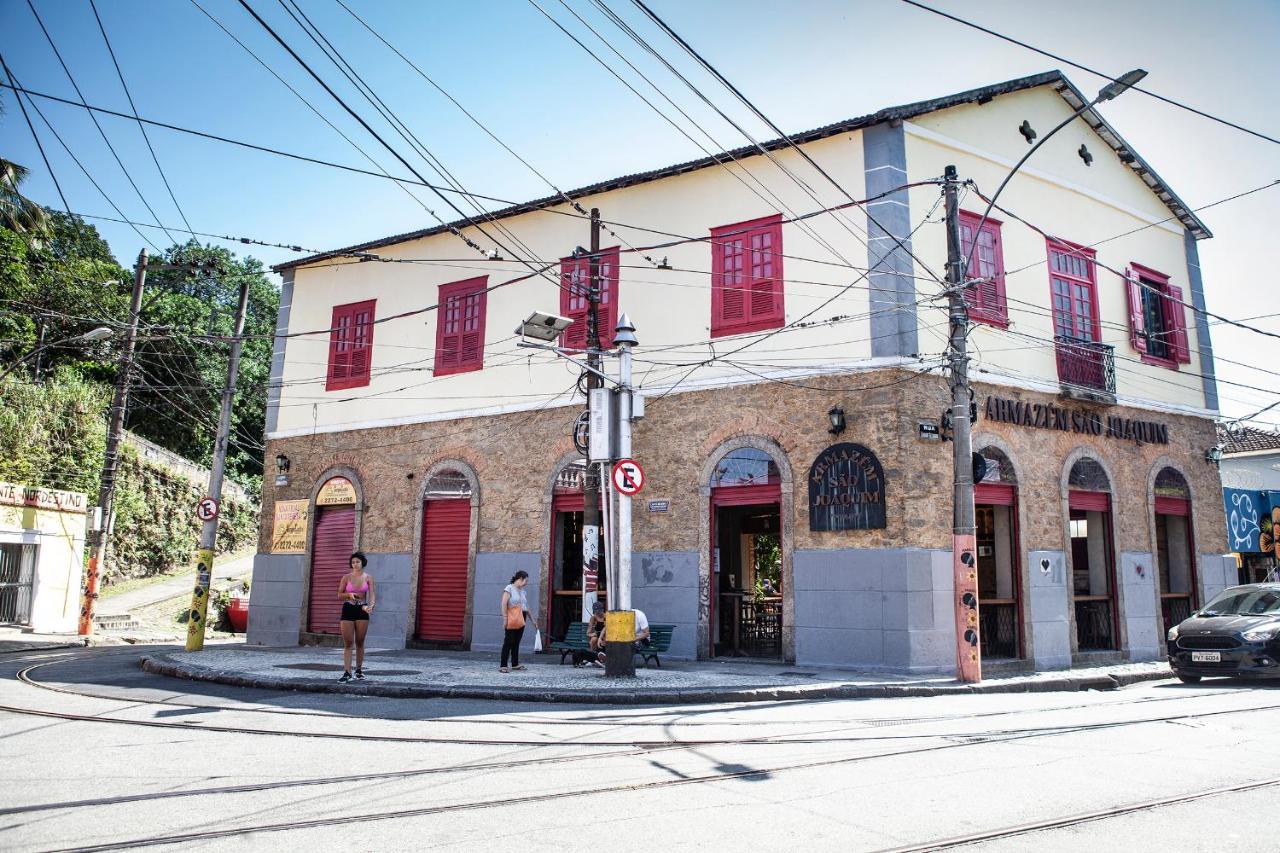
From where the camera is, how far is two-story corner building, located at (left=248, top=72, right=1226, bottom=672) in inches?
616

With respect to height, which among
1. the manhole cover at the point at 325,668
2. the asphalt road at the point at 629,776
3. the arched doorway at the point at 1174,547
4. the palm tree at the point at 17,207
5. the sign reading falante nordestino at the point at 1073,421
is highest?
the palm tree at the point at 17,207

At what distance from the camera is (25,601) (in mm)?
25656

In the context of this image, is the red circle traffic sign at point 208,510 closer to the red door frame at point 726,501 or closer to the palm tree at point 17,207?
the red door frame at point 726,501

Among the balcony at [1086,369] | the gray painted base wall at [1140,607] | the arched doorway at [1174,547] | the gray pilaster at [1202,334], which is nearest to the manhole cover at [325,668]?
the balcony at [1086,369]

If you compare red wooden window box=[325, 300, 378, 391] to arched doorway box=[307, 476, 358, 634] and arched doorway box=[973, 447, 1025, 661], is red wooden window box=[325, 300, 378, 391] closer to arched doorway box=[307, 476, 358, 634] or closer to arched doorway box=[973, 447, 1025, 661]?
arched doorway box=[307, 476, 358, 634]

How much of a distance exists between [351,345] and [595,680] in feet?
39.9

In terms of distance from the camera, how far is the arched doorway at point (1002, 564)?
53.6 feet

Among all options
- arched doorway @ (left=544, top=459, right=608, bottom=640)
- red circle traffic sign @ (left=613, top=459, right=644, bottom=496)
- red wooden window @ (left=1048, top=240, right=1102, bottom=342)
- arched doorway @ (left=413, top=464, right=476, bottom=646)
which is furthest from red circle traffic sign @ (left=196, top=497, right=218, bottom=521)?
red wooden window @ (left=1048, top=240, right=1102, bottom=342)

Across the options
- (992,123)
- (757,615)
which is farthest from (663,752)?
(992,123)

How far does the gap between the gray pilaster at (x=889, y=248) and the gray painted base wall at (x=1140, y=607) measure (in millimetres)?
6580

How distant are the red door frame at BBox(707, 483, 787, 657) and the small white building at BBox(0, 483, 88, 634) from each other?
18.6 m

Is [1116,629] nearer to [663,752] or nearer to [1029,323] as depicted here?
[1029,323]

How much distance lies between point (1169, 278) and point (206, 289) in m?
41.7

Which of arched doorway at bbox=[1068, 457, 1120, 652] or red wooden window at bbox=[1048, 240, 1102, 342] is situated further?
red wooden window at bbox=[1048, 240, 1102, 342]
